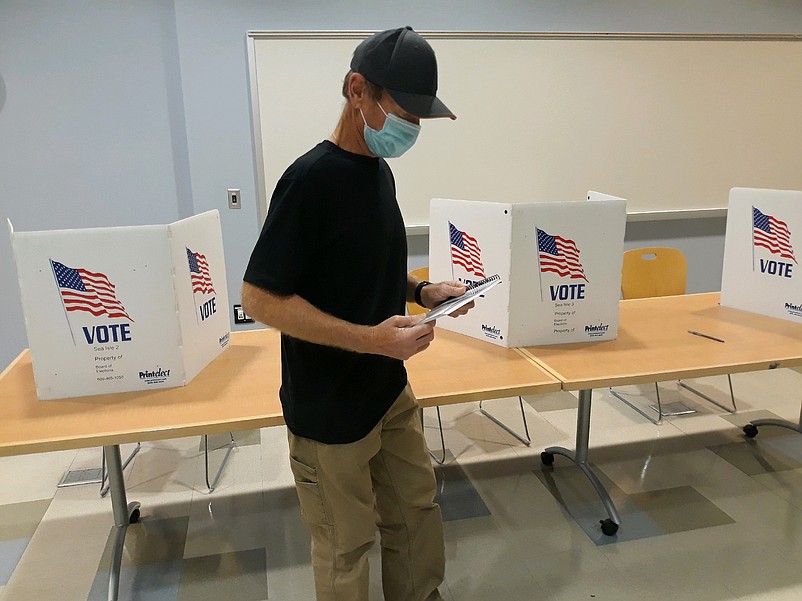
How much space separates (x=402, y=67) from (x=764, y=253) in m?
1.75

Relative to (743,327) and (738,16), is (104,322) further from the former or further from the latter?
(738,16)

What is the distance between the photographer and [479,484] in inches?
98.3

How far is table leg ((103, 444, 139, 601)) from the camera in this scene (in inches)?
74.5

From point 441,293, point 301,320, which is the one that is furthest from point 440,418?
point 301,320

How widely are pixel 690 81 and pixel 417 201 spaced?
72.7 inches

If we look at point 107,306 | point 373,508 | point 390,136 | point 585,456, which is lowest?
point 585,456

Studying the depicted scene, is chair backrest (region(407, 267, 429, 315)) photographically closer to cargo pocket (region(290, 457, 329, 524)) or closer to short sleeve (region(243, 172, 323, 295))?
cargo pocket (region(290, 457, 329, 524))

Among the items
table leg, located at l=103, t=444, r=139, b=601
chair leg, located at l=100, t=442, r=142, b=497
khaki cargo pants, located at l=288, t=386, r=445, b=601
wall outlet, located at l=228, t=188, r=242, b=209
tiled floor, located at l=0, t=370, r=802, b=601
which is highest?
wall outlet, located at l=228, t=188, r=242, b=209

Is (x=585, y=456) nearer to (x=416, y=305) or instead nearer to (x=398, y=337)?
(x=416, y=305)

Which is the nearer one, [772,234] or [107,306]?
[107,306]

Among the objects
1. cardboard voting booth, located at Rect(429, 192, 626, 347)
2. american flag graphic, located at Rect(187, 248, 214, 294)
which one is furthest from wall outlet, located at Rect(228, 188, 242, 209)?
cardboard voting booth, located at Rect(429, 192, 626, 347)

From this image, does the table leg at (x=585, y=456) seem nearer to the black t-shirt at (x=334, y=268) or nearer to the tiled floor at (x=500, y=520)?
the tiled floor at (x=500, y=520)

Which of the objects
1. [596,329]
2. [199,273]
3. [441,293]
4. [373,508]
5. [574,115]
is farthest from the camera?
[574,115]

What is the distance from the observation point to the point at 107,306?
1.68 m
